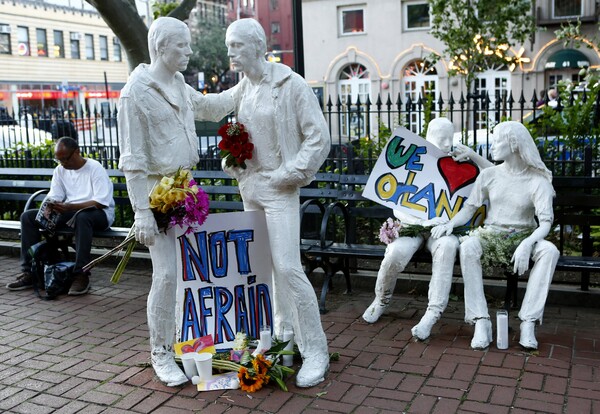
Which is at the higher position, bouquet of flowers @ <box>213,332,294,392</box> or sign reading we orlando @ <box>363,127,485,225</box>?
sign reading we orlando @ <box>363,127,485,225</box>

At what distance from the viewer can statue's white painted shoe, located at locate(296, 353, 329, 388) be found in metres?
4.23

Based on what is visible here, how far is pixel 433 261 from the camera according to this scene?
5.17 metres

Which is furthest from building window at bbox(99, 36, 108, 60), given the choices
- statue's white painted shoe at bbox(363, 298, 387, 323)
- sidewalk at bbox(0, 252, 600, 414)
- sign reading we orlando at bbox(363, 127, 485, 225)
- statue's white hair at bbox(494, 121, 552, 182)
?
statue's white hair at bbox(494, 121, 552, 182)

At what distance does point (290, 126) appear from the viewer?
4.25m

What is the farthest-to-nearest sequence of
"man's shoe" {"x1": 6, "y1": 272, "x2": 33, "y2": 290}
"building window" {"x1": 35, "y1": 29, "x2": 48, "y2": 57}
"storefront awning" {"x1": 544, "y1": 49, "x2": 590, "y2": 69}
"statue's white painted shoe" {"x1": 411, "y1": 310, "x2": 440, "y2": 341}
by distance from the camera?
"building window" {"x1": 35, "y1": 29, "x2": 48, "y2": 57}
"storefront awning" {"x1": 544, "y1": 49, "x2": 590, "y2": 69}
"man's shoe" {"x1": 6, "y1": 272, "x2": 33, "y2": 290}
"statue's white painted shoe" {"x1": 411, "y1": 310, "x2": 440, "y2": 341}

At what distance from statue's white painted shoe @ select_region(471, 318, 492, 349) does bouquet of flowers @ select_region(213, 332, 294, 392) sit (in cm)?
132

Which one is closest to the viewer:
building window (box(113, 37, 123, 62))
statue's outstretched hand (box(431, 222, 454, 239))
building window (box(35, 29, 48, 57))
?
statue's outstretched hand (box(431, 222, 454, 239))

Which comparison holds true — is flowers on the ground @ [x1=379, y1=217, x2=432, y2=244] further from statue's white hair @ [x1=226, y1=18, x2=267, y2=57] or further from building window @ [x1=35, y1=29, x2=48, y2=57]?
building window @ [x1=35, y1=29, x2=48, y2=57]

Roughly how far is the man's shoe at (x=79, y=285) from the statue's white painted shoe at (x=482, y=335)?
366 cm

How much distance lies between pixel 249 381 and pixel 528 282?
207 centimetres

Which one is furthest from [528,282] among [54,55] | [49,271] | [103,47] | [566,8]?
[103,47]

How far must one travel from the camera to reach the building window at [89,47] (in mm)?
46312

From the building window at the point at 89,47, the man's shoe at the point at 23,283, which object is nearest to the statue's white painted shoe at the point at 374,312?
the man's shoe at the point at 23,283

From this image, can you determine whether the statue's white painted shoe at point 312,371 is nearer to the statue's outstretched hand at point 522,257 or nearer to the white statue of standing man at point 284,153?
the white statue of standing man at point 284,153
